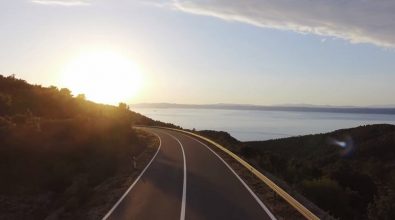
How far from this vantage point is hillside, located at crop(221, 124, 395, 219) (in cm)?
2219

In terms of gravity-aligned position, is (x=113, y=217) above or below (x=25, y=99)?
below

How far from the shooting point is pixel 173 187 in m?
20.4

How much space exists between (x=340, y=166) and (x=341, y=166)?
161mm

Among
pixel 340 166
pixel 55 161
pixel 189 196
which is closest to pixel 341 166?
pixel 340 166

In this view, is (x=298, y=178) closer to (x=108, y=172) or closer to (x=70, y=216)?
(x=108, y=172)

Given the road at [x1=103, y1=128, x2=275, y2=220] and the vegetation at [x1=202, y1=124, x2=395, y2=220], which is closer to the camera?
the road at [x1=103, y1=128, x2=275, y2=220]

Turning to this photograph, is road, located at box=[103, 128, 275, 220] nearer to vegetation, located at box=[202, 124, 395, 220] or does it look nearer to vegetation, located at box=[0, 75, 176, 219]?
vegetation, located at box=[0, 75, 176, 219]

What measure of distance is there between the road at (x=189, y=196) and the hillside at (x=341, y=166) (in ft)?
11.0

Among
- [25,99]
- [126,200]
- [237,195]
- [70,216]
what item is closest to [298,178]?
[237,195]

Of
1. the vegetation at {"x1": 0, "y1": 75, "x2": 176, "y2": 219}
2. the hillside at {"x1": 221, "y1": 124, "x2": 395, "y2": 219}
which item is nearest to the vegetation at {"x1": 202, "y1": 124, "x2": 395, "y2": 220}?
the hillside at {"x1": 221, "y1": 124, "x2": 395, "y2": 219}

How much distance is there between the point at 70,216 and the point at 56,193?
287 inches

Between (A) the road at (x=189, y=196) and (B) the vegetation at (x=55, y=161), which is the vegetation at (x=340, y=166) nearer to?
(A) the road at (x=189, y=196)

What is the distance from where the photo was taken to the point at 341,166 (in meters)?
40.7

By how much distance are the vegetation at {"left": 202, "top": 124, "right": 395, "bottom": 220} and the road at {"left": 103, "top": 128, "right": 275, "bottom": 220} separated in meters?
3.88
